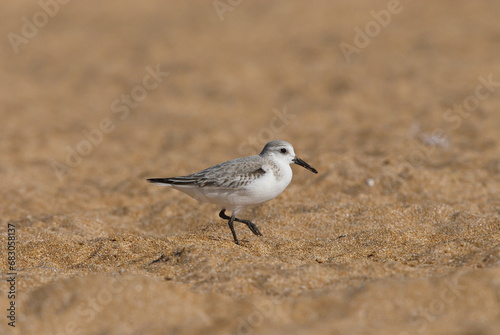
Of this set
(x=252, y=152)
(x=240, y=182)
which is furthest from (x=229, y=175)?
(x=252, y=152)

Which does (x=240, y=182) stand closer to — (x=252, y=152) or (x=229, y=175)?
(x=229, y=175)

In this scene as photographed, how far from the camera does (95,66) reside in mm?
16562

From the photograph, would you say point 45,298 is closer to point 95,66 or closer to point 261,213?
point 261,213

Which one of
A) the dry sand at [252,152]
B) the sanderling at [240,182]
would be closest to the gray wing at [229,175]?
the sanderling at [240,182]

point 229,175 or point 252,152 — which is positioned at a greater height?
point 229,175

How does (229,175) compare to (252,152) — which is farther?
(252,152)

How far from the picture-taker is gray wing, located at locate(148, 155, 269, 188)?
20.7ft

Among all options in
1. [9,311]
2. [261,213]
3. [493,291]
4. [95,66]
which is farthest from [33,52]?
[493,291]

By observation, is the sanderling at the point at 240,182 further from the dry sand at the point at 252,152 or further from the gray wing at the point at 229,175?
the dry sand at the point at 252,152

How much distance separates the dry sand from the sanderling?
45 cm

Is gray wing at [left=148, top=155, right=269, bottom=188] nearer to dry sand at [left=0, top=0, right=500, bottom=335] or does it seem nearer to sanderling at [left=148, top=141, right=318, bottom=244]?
sanderling at [left=148, top=141, right=318, bottom=244]

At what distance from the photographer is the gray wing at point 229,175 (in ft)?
20.7

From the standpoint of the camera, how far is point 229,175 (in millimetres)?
6348

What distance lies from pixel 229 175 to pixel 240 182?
15cm
